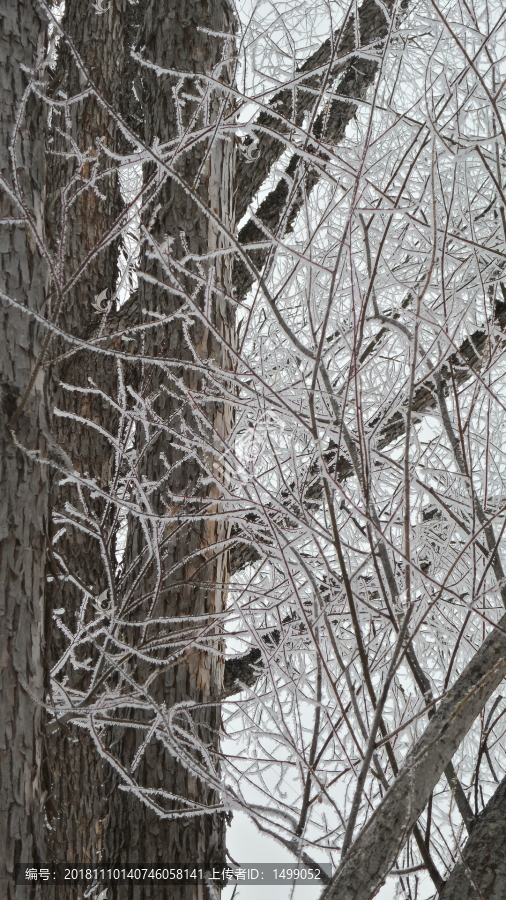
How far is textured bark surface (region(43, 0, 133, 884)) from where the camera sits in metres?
3.41

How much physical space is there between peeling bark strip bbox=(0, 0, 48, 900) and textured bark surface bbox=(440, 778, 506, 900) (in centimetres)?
101

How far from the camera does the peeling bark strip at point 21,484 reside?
1.72 m

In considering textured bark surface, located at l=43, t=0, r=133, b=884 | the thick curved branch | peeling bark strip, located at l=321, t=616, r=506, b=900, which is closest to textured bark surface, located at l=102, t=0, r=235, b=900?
textured bark surface, located at l=43, t=0, r=133, b=884

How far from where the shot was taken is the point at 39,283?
2.00 metres

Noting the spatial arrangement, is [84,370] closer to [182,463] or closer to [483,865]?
[182,463]

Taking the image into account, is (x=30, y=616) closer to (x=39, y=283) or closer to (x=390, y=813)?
(x=39, y=283)

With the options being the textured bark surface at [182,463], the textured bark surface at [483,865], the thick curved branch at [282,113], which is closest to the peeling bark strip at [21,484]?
the textured bark surface at [182,463]

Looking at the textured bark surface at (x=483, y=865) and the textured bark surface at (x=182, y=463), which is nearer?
the textured bark surface at (x=483, y=865)

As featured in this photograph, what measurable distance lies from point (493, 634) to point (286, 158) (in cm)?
Result: 361

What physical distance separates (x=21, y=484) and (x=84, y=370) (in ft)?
7.19

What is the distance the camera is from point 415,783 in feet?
4.02

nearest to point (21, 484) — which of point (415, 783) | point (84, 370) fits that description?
point (415, 783)

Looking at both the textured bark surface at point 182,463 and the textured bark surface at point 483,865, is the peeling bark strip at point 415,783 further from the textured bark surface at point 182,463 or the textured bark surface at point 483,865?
the textured bark surface at point 182,463

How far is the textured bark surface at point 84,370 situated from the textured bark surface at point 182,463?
414mm
